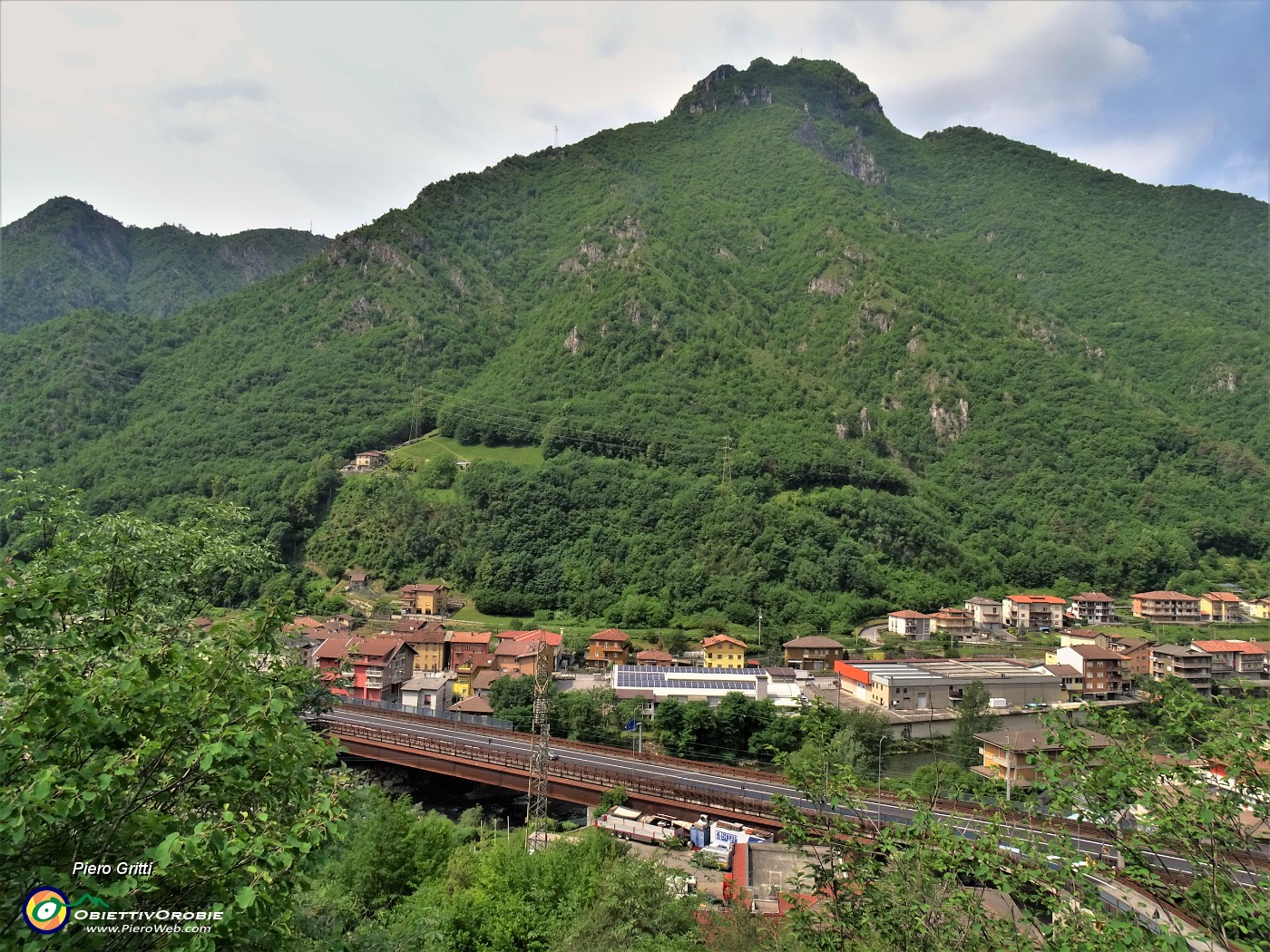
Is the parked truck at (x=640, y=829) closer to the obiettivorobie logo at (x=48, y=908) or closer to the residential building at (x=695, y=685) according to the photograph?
the residential building at (x=695, y=685)

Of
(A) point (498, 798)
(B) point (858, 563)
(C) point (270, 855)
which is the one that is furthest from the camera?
(B) point (858, 563)

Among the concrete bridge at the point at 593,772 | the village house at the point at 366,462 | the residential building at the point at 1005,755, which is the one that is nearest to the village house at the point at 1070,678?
the residential building at the point at 1005,755

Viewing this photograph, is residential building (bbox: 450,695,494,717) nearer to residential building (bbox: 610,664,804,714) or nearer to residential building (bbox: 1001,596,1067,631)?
residential building (bbox: 610,664,804,714)

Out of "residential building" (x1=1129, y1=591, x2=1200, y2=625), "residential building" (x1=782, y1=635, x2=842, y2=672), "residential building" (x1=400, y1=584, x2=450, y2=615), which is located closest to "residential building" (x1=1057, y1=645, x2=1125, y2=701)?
"residential building" (x1=782, y1=635, x2=842, y2=672)

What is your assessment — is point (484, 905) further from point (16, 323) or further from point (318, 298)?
point (16, 323)

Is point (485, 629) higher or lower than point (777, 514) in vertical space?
lower

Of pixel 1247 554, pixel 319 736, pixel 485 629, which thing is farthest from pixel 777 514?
pixel 319 736
